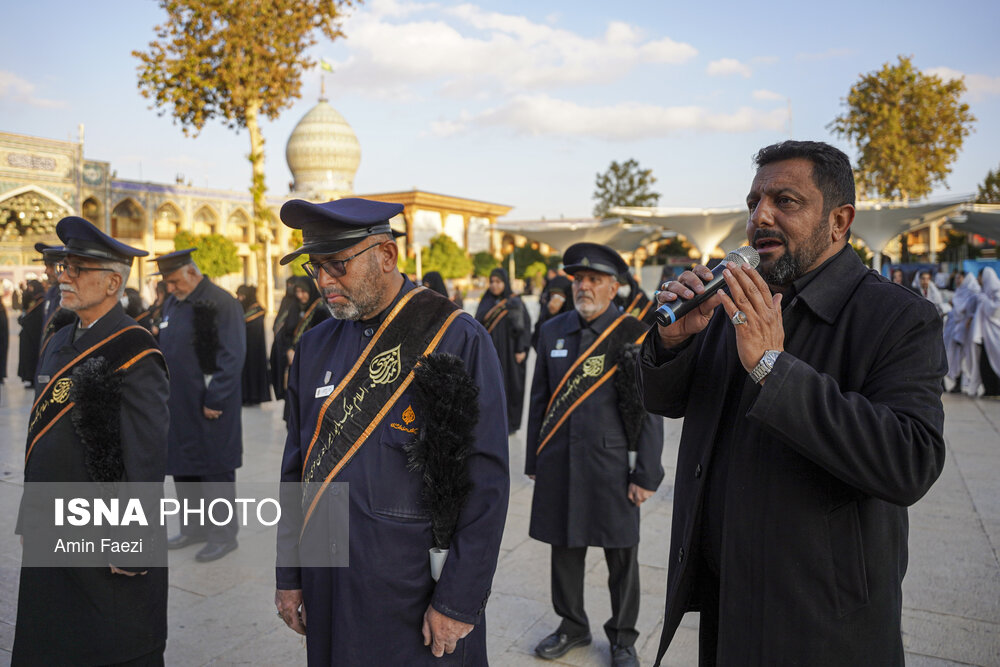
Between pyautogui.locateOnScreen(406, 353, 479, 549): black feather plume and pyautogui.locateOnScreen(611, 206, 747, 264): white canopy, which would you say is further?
pyautogui.locateOnScreen(611, 206, 747, 264): white canopy

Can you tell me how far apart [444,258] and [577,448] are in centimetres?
4328

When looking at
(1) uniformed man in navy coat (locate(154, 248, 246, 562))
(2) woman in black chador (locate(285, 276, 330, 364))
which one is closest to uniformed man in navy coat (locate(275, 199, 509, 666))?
(1) uniformed man in navy coat (locate(154, 248, 246, 562))

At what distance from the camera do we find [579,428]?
3641mm

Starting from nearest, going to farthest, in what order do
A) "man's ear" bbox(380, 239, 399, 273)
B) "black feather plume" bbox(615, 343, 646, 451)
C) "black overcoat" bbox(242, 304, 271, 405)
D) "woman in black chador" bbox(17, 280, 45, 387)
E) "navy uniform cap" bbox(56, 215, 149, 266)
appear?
"man's ear" bbox(380, 239, 399, 273)
"navy uniform cap" bbox(56, 215, 149, 266)
"black feather plume" bbox(615, 343, 646, 451)
"black overcoat" bbox(242, 304, 271, 405)
"woman in black chador" bbox(17, 280, 45, 387)

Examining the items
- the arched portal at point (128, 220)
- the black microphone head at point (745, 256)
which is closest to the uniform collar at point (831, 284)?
the black microphone head at point (745, 256)

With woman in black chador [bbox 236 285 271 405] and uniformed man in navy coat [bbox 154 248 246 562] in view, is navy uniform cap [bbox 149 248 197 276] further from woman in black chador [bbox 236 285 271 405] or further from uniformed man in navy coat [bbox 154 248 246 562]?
woman in black chador [bbox 236 285 271 405]

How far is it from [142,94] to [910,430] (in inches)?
1025

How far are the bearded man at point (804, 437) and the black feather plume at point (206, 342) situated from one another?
13.0ft

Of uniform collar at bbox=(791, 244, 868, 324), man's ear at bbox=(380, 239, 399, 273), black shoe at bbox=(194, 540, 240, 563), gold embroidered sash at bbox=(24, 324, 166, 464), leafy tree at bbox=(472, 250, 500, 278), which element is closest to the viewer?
uniform collar at bbox=(791, 244, 868, 324)

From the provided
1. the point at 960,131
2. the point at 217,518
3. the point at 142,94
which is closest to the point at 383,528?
the point at 217,518

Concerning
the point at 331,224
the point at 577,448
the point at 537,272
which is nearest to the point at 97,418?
the point at 331,224

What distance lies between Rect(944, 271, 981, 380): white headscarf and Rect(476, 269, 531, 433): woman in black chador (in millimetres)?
6786

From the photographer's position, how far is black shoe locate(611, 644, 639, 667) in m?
3.35

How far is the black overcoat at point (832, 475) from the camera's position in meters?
1.55
